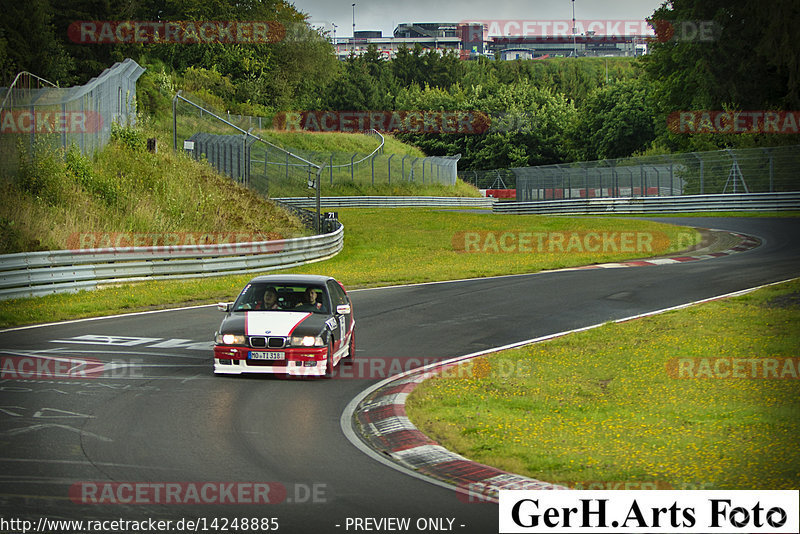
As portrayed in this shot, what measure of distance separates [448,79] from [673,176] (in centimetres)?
8260

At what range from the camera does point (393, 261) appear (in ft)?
103

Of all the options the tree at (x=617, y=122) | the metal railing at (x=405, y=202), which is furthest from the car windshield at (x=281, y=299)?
the tree at (x=617, y=122)

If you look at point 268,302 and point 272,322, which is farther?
point 268,302

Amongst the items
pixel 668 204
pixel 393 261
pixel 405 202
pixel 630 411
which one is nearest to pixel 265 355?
pixel 630 411

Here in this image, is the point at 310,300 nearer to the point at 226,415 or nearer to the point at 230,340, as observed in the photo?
the point at 230,340

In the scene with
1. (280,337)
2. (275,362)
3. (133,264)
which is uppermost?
(280,337)

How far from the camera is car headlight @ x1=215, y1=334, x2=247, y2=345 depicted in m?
11.6

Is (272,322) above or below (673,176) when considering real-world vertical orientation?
below

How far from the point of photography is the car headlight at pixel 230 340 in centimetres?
1160

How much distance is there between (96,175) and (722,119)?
38.8 meters

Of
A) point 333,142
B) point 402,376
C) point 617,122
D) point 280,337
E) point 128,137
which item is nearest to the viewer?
point 280,337

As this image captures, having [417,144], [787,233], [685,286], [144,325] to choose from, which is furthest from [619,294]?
[417,144]

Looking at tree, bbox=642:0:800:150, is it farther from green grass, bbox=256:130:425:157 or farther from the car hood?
the car hood

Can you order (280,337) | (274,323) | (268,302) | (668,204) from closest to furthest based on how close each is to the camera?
(280,337) < (274,323) < (268,302) < (668,204)
